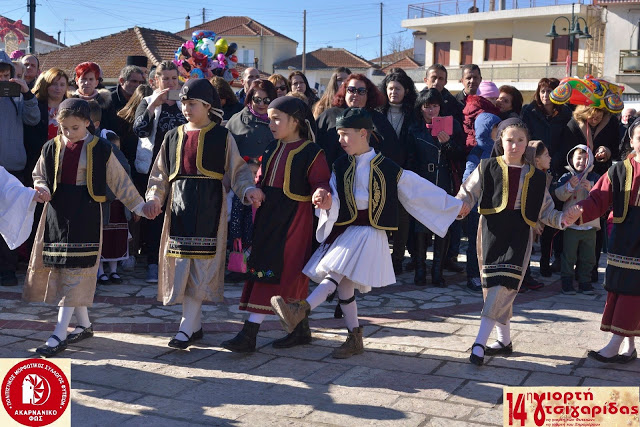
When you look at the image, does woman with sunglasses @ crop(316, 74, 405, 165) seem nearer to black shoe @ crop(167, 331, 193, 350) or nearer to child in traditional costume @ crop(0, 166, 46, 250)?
black shoe @ crop(167, 331, 193, 350)

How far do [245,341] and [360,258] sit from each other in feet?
3.17

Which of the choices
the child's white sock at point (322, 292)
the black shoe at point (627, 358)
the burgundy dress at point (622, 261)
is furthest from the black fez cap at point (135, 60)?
the black shoe at point (627, 358)

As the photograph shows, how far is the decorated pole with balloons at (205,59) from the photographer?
9742 mm

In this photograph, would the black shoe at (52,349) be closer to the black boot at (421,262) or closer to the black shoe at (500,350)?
the black shoe at (500,350)

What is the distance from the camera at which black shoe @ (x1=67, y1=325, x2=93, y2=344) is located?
5698 mm

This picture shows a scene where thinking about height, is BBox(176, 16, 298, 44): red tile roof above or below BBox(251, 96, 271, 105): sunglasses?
above

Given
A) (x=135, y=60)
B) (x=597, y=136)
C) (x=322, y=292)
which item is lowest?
(x=322, y=292)

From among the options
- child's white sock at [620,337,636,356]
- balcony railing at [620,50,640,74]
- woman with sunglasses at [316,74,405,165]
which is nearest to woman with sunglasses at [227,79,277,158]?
woman with sunglasses at [316,74,405,165]

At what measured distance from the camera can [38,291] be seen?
564 cm

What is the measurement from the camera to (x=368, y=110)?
7.34 meters

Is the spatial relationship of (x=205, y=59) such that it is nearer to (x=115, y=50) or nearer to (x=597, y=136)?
(x=597, y=136)

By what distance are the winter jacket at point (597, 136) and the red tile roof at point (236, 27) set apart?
5476cm

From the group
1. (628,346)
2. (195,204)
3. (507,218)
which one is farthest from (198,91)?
(628,346)

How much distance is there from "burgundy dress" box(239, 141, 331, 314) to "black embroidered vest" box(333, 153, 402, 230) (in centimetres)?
14
